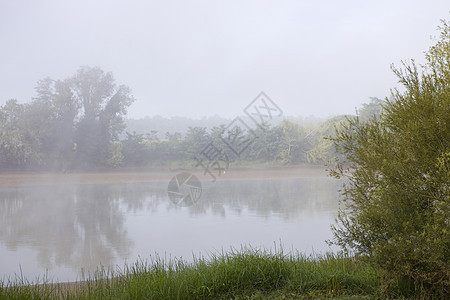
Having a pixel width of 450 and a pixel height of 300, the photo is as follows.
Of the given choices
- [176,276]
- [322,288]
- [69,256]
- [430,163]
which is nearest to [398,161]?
[430,163]

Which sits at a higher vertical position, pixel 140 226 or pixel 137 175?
pixel 137 175

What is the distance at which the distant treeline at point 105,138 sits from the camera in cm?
2194

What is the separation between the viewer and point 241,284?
152 inches

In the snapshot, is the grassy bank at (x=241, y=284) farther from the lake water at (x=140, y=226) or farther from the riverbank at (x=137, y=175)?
the riverbank at (x=137, y=175)

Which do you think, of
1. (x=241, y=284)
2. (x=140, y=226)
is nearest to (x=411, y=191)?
(x=241, y=284)

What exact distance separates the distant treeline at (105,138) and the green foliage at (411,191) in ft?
65.6

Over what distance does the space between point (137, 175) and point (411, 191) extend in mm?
20185

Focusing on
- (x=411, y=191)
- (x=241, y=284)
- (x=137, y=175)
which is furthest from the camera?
(x=137, y=175)

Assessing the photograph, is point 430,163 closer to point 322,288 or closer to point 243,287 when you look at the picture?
point 322,288

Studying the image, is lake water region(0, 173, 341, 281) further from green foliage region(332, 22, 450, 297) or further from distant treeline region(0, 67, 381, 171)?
distant treeline region(0, 67, 381, 171)

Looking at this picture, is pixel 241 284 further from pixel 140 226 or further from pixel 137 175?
pixel 137 175

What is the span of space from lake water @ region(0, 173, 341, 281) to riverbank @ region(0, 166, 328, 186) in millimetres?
3807

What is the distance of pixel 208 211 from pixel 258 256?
28.5 ft

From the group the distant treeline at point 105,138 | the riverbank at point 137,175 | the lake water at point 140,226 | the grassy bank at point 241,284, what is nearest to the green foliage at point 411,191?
the grassy bank at point 241,284
